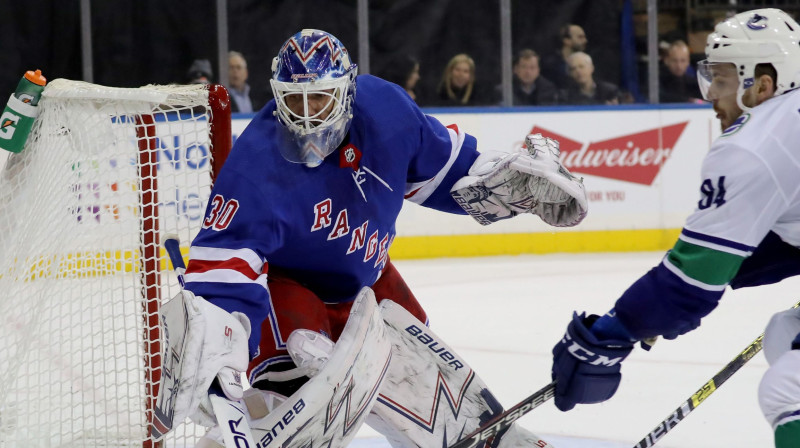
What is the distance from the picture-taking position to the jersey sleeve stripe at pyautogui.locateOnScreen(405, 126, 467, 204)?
2367mm

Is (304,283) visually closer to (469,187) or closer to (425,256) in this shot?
(469,187)

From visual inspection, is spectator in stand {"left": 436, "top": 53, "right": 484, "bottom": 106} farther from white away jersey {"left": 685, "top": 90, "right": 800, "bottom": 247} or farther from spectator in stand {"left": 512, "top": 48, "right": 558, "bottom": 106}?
white away jersey {"left": 685, "top": 90, "right": 800, "bottom": 247}

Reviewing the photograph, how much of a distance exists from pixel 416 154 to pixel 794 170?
0.83 meters

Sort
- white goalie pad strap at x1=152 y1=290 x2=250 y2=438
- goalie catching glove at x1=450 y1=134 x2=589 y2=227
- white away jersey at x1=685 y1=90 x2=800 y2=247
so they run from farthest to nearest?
goalie catching glove at x1=450 y1=134 x2=589 y2=227, white goalie pad strap at x1=152 y1=290 x2=250 y2=438, white away jersey at x1=685 y1=90 x2=800 y2=247

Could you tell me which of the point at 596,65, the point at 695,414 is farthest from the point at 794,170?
the point at 596,65

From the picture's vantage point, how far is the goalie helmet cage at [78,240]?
258 cm

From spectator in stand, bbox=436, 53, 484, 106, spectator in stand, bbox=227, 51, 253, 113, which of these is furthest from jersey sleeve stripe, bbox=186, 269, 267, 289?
spectator in stand, bbox=436, 53, 484, 106

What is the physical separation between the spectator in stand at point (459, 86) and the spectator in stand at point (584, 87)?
0.56 meters

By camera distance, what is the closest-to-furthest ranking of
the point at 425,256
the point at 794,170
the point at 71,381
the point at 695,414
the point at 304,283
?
the point at 794,170, the point at 304,283, the point at 71,381, the point at 695,414, the point at 425,256

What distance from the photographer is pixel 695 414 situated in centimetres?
319

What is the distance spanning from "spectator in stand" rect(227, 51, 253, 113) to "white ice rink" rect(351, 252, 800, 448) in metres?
1.33

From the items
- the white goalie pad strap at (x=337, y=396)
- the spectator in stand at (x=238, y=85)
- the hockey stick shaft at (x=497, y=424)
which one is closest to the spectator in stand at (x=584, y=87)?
the spectator in stand at (x=238, y=85)

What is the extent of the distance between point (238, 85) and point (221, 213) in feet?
14.9

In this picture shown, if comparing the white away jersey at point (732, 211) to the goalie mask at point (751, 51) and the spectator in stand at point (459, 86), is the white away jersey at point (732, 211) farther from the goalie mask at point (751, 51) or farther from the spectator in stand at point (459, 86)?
the spectator in stand at point (459, 86)
